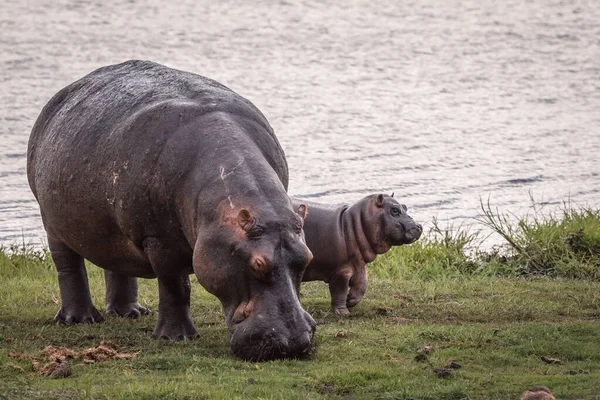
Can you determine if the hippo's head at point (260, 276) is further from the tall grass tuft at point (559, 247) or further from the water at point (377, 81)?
the water at point (377, 81)

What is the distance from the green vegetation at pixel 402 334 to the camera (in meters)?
6.93

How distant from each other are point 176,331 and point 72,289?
4.43ft

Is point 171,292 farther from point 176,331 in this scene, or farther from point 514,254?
point 514,254

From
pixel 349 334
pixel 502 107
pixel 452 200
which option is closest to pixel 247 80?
pixel 502 107

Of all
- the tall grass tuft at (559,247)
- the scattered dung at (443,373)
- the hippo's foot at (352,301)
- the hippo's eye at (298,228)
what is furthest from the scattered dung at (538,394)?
the tall grass tuft at (559,247)

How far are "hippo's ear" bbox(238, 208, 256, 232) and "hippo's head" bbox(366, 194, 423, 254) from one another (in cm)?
251

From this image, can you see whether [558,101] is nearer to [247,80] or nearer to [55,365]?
[247,80]

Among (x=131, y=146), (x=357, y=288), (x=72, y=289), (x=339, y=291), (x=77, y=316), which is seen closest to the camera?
(x=131, y=146)

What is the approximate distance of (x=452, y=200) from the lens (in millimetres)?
14383

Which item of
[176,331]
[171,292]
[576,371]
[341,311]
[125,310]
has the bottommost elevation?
[125,310]

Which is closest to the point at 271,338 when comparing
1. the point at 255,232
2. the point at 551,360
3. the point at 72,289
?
the point at 255,232

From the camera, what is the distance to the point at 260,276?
735 centimetres

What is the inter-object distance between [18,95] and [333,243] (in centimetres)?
1067

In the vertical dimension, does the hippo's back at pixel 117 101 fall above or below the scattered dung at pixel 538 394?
above
